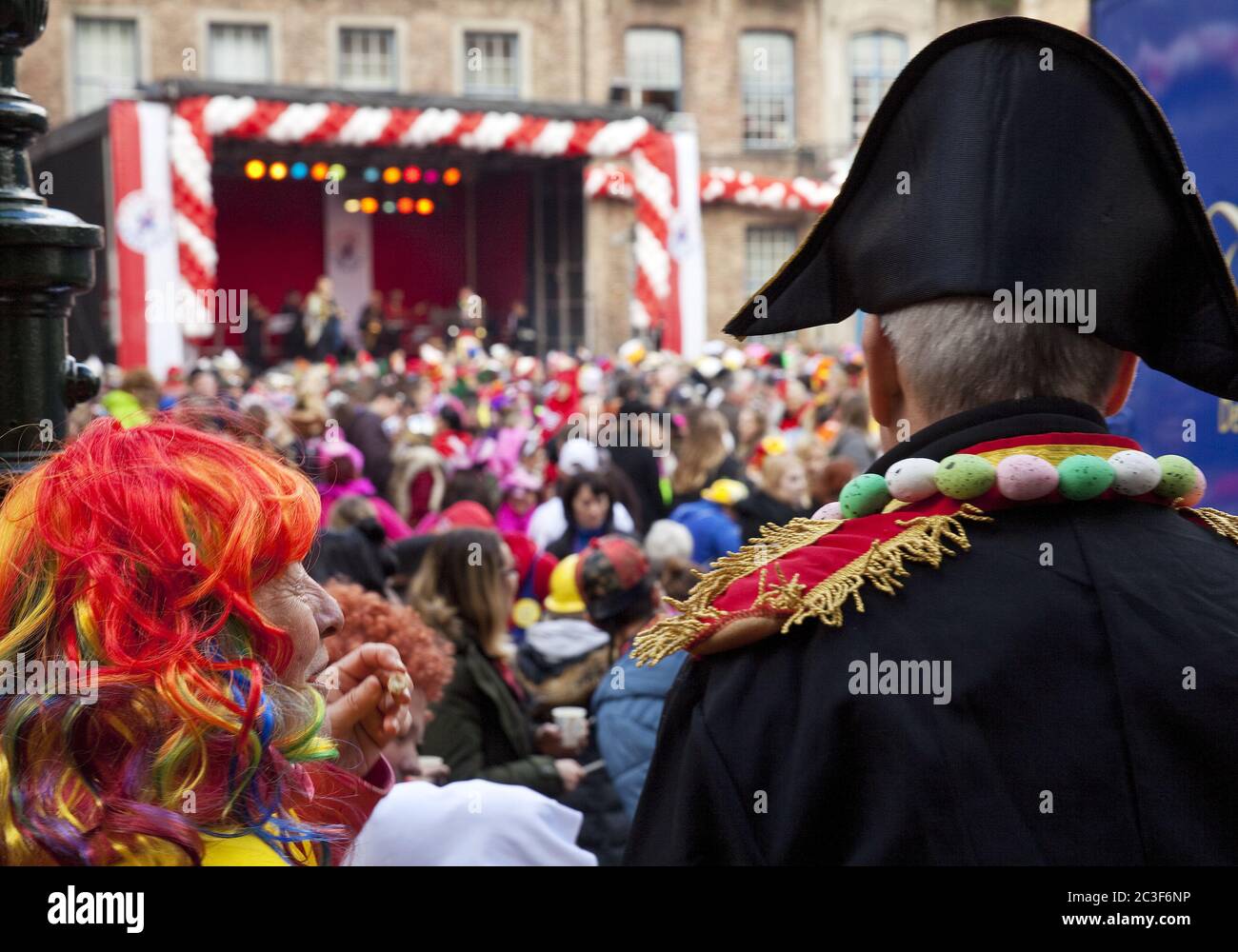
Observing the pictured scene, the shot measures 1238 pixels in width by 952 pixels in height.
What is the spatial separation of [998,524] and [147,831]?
1.02 metres

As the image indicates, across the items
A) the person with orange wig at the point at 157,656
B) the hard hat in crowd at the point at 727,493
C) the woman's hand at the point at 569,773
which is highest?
the person with orange wig at the point at 157,656

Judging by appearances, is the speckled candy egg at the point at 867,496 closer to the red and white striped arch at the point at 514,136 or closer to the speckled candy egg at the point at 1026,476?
the speckled candy egg at the point at 1026,476

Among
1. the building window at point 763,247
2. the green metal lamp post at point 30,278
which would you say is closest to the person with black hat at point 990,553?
the green metal lamp post at point 30,278

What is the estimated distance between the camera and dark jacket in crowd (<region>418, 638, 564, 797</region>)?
3834 millimetres

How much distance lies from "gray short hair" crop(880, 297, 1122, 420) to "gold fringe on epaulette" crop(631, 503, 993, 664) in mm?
154

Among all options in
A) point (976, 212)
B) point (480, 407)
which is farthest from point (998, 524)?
point (480, 407)

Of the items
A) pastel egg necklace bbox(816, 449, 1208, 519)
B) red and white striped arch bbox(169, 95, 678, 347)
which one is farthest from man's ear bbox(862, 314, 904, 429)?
red and white striped arch bbox(169, 95, 678, 347)

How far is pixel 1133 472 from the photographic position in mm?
1701

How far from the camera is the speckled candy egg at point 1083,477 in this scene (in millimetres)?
1675

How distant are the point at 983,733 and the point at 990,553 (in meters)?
0.22

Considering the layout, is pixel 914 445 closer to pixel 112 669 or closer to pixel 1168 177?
pixel 1168 177

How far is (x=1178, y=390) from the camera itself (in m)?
4.94

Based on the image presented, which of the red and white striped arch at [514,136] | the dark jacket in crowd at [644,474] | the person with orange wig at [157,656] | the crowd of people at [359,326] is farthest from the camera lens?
→ the crowd of people at [359,326]

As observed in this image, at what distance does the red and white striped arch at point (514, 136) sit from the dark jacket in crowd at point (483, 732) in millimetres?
17783
